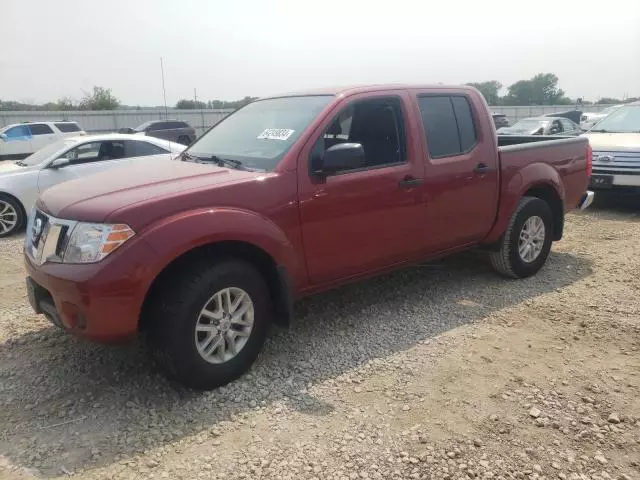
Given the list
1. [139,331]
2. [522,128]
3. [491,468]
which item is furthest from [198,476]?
[522,128]

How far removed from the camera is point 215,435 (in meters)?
3.02

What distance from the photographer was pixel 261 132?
414 centimetres

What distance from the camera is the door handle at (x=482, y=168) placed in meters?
4.79

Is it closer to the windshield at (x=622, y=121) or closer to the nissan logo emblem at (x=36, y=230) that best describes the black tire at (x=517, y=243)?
the nissan logo emblem at (x=36, y=230)

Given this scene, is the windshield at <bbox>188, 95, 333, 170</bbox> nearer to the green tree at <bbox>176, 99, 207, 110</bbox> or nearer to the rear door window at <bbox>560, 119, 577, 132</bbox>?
the rear door window at <bbox>560, 119, 577, 132</bbox>

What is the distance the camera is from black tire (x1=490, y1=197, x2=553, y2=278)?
17.2ft

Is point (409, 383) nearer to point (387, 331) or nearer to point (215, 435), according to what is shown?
point (387, 331)

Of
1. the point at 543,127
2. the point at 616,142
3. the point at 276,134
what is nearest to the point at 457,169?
the point at 276,134

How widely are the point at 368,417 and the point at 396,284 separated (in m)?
2.33

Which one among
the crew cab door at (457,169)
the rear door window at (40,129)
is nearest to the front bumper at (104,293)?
the crew cab door at (457,169)

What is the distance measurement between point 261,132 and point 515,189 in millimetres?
2534

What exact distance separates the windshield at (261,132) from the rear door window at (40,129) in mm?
19912

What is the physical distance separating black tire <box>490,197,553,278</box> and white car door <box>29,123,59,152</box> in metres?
20.6

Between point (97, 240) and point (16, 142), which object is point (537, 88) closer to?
point (16, 142)
